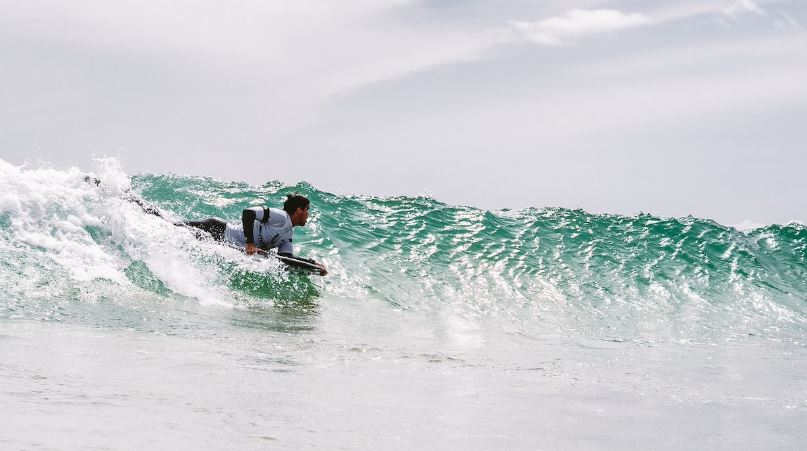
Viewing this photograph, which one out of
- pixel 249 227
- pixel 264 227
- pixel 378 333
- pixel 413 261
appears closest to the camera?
pixel 378 333

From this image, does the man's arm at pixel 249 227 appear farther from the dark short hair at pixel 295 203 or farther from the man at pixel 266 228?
the dark short hair at pixel 295 203

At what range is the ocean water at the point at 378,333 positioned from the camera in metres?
4.73

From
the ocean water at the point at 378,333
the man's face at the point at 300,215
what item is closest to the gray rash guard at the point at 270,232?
the man's face at the point at 300,215

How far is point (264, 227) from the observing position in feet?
36.9

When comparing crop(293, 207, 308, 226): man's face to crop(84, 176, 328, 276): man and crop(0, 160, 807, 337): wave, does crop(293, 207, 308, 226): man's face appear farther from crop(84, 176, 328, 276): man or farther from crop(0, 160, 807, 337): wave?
crop(0, 160, 807, 337): wave

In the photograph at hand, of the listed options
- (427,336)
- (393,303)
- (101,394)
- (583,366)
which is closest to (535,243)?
(393,303)

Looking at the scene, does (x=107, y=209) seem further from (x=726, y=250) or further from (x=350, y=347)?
(x=726, y=250)

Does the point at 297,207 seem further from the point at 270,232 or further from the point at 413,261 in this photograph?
the point at 413,261

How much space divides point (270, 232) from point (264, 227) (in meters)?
0.12

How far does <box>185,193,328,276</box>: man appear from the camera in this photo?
11102mm

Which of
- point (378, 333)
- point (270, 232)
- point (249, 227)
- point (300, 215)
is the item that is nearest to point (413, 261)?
point (300, 215)

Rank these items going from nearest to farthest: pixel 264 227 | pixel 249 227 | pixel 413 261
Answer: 1. pixel 249 227
2. pixel 264 227
3. pixel 413 261

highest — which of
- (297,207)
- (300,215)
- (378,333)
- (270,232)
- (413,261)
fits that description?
(297,207)

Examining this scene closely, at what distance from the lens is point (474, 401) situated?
557cm
